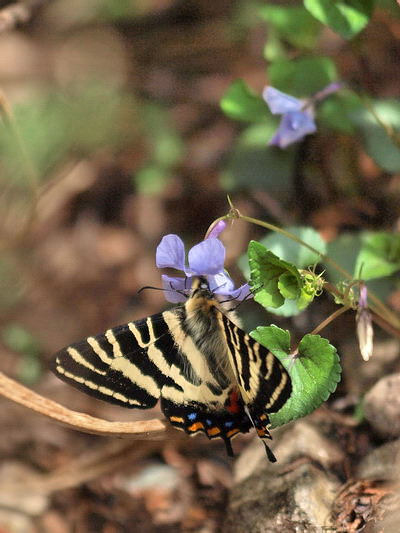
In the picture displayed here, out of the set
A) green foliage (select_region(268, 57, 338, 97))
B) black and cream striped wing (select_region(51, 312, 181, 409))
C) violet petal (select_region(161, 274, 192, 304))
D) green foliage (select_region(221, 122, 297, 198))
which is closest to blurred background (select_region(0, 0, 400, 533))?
green foliage (select_region(221, 122, 297, 198))

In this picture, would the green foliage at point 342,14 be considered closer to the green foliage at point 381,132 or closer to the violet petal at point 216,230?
the green foliage at point 381,132

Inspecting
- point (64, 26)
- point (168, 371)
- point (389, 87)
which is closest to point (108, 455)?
point (168, 371)

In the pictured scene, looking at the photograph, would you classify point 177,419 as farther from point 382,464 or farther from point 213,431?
point 382,464

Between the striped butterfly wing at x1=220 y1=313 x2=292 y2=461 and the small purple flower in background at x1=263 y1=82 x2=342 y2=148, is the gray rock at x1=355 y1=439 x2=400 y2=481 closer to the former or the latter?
the striped butterfly wing at x1=220 y1=313 x2=292 y2=461

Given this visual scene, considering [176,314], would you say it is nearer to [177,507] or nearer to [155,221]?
[177,507]

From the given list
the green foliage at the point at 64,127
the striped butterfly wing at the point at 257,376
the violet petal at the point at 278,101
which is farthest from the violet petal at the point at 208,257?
the green foliage at the point at 64,127
